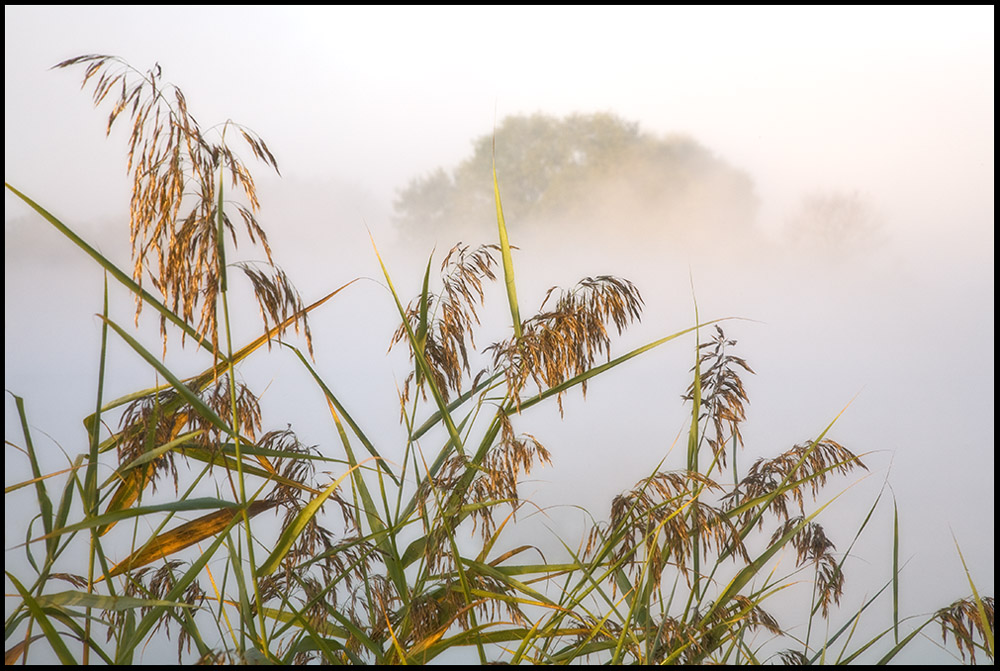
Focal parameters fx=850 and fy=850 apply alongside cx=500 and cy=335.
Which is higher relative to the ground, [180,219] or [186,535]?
[180,219]

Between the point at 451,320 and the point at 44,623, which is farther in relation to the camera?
the point at 451,320

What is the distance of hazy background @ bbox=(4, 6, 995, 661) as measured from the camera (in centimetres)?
231

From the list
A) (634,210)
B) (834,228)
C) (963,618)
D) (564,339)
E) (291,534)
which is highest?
(634,210)

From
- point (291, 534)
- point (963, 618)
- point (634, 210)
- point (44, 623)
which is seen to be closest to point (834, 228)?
point (634, 210)

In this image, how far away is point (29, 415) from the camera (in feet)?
7.25

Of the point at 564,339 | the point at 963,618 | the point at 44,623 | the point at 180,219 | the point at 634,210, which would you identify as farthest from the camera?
the point at 634,210

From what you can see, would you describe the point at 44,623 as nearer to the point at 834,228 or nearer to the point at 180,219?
the point at 180,219

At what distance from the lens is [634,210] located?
8.28ft

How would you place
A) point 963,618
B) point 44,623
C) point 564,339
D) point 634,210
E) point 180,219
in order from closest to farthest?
1. point 44,623
2. point 180,219
3. point 564,339
4. point 963,618
5. point 634,210

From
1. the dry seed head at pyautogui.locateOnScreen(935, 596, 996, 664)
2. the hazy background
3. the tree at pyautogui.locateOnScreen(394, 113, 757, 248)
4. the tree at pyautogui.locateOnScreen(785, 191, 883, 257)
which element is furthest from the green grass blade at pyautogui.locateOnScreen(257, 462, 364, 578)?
the tree at pyautogui.locateOnScreen(785, 191, 883, 257)

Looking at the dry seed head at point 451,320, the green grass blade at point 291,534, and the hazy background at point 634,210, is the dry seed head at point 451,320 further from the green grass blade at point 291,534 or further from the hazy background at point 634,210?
the hazy background at point 634,210

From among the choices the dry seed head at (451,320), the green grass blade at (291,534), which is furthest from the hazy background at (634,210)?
the green grass blade at (291,534)

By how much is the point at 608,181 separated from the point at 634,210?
0.12m

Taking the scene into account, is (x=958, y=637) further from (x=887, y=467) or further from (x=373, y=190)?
(x=373, y=190)
